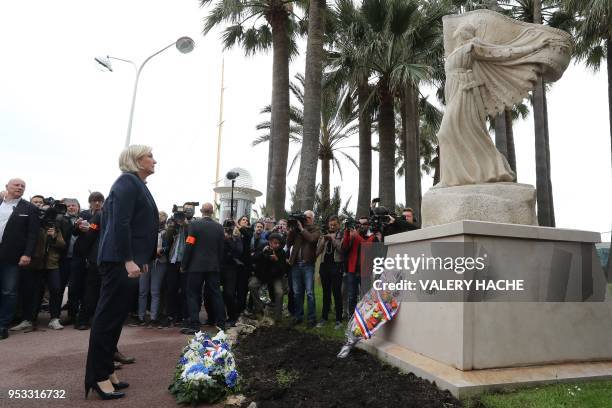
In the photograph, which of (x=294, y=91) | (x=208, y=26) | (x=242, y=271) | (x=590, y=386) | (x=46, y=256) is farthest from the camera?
(x=294, y=91)

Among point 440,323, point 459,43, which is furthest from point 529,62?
point 440,323

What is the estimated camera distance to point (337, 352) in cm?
513

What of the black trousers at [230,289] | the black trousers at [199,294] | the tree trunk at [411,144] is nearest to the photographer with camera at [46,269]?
the black trousers at [199,294]

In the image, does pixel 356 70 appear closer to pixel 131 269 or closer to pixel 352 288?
pixel 352 288

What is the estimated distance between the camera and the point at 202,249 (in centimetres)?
651

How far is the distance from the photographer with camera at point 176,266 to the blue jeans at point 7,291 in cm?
186

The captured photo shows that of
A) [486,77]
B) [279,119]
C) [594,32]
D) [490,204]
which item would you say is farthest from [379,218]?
[594,32]

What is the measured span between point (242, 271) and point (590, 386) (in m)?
5.26

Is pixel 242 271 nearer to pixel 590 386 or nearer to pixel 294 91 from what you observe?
pixel 590 386

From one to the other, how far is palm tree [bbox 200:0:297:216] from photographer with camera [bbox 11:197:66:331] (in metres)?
6.52

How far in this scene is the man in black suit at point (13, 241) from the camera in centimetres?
594

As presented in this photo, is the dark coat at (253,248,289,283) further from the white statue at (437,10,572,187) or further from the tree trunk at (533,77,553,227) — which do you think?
the tree trunk at (533,77,553,227)

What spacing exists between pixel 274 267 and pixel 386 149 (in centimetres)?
1016

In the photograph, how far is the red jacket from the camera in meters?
6.90
